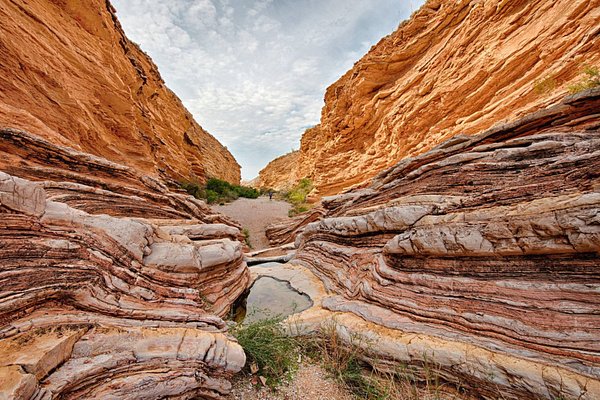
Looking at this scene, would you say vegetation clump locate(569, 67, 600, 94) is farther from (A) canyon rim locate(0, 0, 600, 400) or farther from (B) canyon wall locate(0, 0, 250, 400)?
(B) canyon wall locate(0, 0, 250, 400)

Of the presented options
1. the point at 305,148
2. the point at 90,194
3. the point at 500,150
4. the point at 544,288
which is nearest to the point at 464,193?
the point at 500,150

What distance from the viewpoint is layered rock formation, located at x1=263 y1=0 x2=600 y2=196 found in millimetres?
7852

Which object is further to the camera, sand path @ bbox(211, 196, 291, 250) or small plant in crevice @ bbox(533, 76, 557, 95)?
sand path @ bbox(211, 196, 291, 250)

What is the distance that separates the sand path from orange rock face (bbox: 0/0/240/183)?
269 inches

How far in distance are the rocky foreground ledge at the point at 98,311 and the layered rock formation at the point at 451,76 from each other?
11.5 metres

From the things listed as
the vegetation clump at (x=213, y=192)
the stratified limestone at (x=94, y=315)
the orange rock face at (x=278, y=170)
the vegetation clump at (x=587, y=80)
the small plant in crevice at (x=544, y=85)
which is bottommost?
the stratified limestone at (x=94, y=315)

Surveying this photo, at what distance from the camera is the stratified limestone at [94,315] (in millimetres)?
1888

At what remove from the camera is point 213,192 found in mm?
20938

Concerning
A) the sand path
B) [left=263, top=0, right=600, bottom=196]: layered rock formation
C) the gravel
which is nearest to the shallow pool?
the gravel

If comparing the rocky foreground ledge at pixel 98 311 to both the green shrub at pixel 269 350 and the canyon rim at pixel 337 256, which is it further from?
the green shrub at pixel 269 350

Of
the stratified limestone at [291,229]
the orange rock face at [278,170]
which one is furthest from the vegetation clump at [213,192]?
the orange rock face at [278,170]

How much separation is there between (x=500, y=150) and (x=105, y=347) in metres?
6.48

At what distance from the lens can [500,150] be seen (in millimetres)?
4117

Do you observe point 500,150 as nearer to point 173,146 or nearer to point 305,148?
point 173,146
